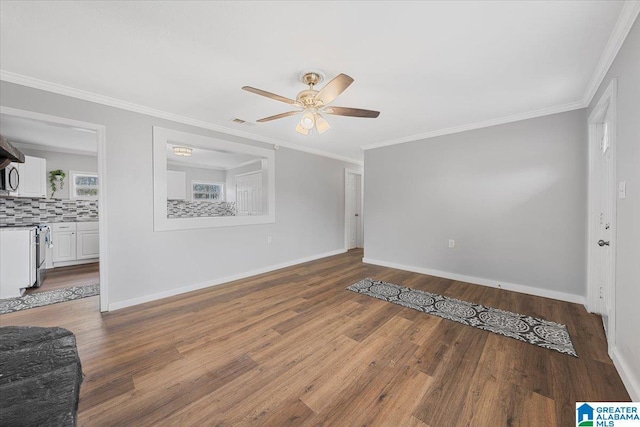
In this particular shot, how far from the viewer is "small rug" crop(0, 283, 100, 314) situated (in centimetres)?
285

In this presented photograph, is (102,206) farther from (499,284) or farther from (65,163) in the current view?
(499,284)

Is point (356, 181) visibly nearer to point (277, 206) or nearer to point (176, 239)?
point (277, 206)

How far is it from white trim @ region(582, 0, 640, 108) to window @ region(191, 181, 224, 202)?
7.48 m

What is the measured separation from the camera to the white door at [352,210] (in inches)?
239

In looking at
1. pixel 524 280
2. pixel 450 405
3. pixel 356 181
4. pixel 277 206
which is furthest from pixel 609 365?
pixel 356 181

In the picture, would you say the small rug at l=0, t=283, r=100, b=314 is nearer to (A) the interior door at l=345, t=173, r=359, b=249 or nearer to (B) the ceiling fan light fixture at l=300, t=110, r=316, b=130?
(B) the ceiling fan light fixture at l=300, t=110, r=316, b=130

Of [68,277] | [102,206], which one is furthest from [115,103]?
[68,277]

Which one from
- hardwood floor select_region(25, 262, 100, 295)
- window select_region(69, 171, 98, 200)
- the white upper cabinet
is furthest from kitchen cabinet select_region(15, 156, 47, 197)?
the white upper cabinet

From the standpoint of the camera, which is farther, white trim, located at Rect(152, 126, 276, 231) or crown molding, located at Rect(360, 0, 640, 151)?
white trim, located at Rect(152, 126, 276, 231)

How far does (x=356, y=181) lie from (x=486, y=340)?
483 cm

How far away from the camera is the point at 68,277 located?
13.2 feet

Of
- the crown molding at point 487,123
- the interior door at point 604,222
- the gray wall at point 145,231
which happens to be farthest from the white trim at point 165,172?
the interior door at point 604,222

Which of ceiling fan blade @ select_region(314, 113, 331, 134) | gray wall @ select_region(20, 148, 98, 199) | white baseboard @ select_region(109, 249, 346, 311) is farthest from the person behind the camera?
gray wall @ select_region(20, 148, 98, 199)

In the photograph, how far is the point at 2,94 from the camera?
7.21 feet
